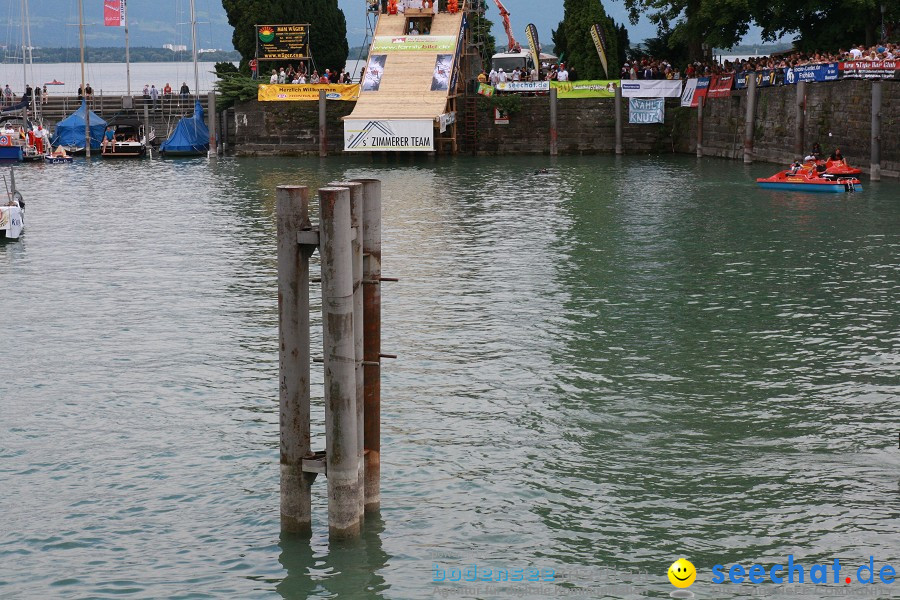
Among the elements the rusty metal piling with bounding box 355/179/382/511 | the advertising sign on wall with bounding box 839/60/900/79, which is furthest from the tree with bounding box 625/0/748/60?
the rusty metal piling with bounding box 355/179/382/511

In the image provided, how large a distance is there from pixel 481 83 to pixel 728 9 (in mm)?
13202

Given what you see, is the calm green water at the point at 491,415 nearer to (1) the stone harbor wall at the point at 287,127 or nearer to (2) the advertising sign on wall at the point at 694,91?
(2) the advertising sign on wall at the point at 694,91

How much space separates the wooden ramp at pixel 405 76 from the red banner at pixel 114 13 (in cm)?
1673

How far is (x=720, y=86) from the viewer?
54438 mm

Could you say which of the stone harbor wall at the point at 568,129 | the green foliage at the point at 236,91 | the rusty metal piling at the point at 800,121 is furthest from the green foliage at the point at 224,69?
the rusty metal piling at the point at 800,121

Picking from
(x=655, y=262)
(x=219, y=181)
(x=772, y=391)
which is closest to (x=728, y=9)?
(x=219, y=181)

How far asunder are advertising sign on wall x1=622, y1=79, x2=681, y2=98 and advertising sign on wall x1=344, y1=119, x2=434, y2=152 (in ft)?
Result: 31.0

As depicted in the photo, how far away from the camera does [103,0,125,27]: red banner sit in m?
70.1

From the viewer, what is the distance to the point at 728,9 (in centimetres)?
5141

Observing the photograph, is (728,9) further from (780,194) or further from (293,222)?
(293,222)

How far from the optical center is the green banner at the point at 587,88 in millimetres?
58188

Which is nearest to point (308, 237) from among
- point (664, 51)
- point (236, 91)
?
point (236, 91)

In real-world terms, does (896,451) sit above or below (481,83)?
below

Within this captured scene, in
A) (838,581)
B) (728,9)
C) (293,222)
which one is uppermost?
(728,9)
